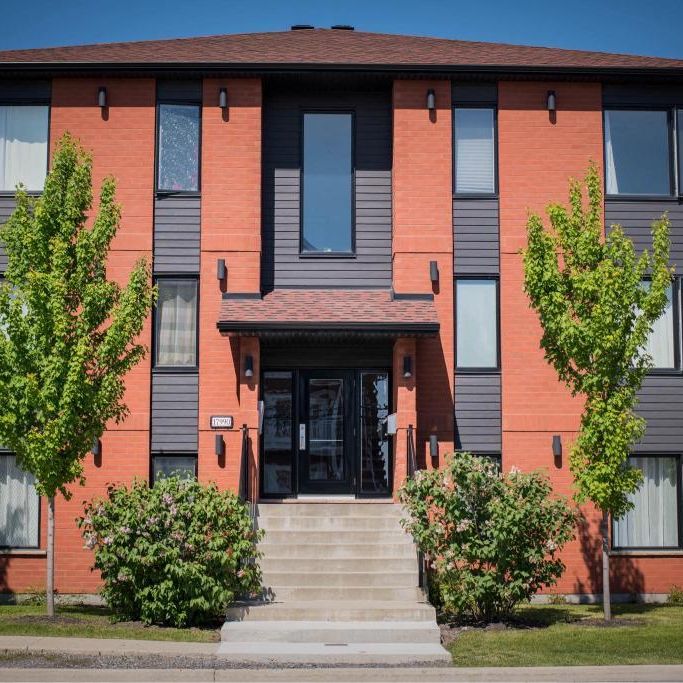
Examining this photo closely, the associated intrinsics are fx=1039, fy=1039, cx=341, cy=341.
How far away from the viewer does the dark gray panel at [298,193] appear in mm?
17938

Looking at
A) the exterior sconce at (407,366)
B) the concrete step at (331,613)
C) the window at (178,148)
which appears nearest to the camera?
the concrete step at (331,613)

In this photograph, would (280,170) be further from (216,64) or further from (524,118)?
(524,118)

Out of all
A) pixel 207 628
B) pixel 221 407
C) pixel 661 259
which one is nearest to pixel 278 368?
pixel 221 407

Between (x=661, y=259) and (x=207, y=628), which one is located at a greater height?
(x=661, y=259)

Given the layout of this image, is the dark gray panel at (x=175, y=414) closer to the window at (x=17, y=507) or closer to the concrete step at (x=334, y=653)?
the window at (x=17, y=507)

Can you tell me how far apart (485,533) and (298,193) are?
709 cm

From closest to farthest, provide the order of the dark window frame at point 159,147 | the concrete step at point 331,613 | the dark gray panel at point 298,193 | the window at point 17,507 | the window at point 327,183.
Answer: the concrete step at point 331,613 → the window at point 17,507 → the dark window frame at point 159,147 → the dark gray panel at point 298,193 → the window at point 327,183

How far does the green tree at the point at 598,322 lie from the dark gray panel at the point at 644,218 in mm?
2894

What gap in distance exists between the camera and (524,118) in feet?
58.9

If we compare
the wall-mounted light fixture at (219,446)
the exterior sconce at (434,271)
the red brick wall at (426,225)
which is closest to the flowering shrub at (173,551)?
the wall-mounted light fixture at (219,446)

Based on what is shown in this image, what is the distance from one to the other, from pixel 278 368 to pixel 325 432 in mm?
1376

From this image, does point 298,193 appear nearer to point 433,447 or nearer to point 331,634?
point 433,447

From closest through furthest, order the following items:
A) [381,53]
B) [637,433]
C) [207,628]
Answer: [207,628] → [637,433] → [381,53]

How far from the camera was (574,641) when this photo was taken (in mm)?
12750
